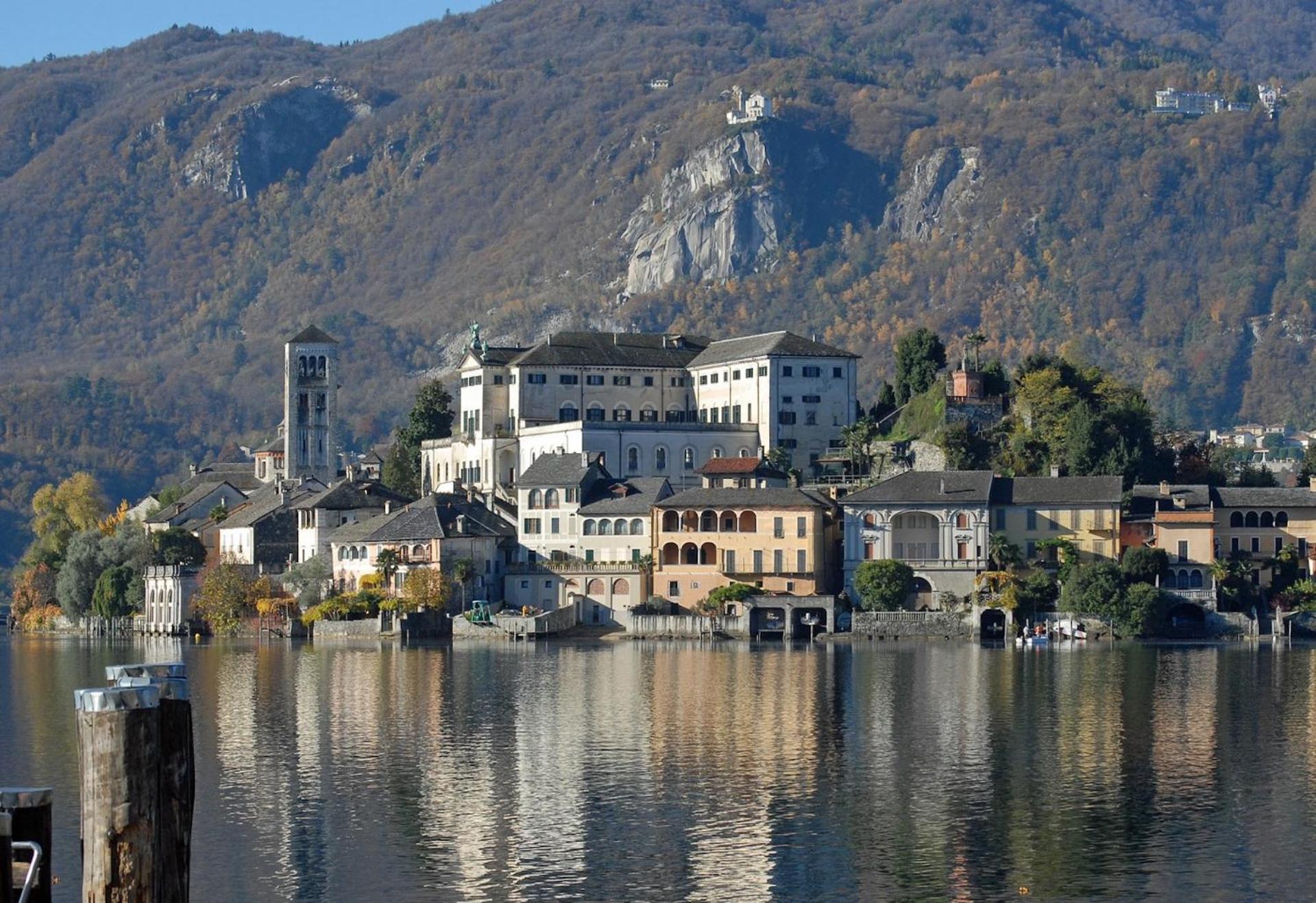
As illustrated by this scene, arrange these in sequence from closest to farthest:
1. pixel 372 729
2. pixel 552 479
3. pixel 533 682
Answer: pixel 372 729
pixel 533 682
pixel 552 479

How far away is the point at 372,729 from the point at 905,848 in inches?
1008

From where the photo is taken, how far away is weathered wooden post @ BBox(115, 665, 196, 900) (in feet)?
92.2

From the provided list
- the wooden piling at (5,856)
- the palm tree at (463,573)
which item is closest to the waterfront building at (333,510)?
the palm tree at (463,573)

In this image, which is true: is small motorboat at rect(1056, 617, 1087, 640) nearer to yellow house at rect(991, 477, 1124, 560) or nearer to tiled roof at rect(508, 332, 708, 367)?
yellow house at rect(991, 477, 1124, 560)

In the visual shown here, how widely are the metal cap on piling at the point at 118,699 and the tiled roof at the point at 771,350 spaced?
114822mm

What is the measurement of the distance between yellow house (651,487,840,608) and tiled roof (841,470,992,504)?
270cm

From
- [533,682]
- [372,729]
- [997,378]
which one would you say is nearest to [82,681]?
[533,682]

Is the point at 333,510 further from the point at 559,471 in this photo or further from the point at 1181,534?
the point at 1181,534

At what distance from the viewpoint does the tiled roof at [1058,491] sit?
12162cm

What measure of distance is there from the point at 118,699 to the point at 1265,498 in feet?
337

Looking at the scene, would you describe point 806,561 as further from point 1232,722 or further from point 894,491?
point 1232,722

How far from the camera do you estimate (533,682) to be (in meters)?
90.5

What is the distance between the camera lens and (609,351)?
14938 centimetres

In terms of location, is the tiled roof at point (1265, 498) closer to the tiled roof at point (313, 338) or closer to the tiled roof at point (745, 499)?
the tiled roof at point (745, 499)
